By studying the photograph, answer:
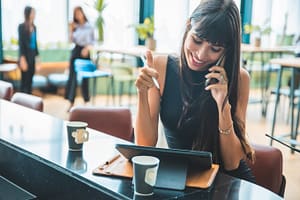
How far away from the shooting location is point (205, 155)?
1.25 meters

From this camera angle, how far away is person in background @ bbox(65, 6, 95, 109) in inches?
246

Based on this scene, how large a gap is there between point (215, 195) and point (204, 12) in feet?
2.47

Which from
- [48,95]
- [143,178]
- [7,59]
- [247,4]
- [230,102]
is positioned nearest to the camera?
[143,178]

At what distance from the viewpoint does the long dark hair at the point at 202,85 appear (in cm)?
167

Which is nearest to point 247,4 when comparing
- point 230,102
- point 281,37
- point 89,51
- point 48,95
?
point 281,37

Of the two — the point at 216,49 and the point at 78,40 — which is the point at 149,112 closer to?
the point at 216,49

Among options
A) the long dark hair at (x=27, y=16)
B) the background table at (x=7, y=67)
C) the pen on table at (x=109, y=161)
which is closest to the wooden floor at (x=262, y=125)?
the background table at (x=7, y=67)

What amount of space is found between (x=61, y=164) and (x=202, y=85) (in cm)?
68

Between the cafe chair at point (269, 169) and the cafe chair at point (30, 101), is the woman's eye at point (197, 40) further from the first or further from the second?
the cafe chair at point (30, 101)

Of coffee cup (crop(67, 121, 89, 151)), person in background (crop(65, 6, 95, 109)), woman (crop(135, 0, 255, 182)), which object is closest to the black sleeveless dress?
woman (crop(135, 0, 255, 182))

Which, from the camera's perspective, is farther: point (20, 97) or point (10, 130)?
point (20, 97)

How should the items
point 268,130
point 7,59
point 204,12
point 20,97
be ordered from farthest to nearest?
point 7,59 < point 268,130 < point 20,97 < point 204,12

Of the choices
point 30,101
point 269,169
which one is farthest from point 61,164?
point 30,101

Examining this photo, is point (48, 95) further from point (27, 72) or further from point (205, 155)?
point (205, 155)
